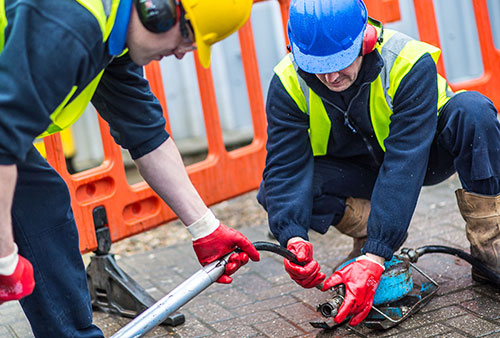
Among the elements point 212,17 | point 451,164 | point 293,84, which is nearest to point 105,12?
point 212,17

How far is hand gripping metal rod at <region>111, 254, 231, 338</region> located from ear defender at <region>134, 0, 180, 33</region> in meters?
0.87

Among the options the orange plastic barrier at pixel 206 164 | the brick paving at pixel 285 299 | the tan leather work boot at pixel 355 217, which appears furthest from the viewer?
the orange plastic barrier at pixel 206 164

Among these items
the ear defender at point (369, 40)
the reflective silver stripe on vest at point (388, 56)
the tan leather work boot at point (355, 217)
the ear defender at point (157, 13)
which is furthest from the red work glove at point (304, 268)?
the ear defender at point (157, 13)

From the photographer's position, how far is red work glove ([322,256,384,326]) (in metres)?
2.60

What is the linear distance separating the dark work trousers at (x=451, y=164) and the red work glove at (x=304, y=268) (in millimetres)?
383

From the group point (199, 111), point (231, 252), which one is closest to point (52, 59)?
point (231, 252)

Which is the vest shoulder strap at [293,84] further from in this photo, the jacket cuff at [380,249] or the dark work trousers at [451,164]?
the jacket cuff at [380,249]

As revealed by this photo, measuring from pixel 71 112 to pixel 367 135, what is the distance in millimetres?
1377

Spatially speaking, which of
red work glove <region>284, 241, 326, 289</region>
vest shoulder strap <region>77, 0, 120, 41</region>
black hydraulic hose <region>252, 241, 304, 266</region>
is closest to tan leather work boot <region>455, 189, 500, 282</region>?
red work glove <region>284, 241, 326, 289</region>

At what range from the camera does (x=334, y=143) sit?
312 cm

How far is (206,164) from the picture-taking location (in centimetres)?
379

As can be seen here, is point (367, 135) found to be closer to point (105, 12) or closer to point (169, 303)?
point (169, 303)

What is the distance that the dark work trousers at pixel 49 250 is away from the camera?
2.16 m

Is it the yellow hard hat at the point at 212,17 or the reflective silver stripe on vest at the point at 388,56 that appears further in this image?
the reflective silver stripe on vest at the point at 388,56
